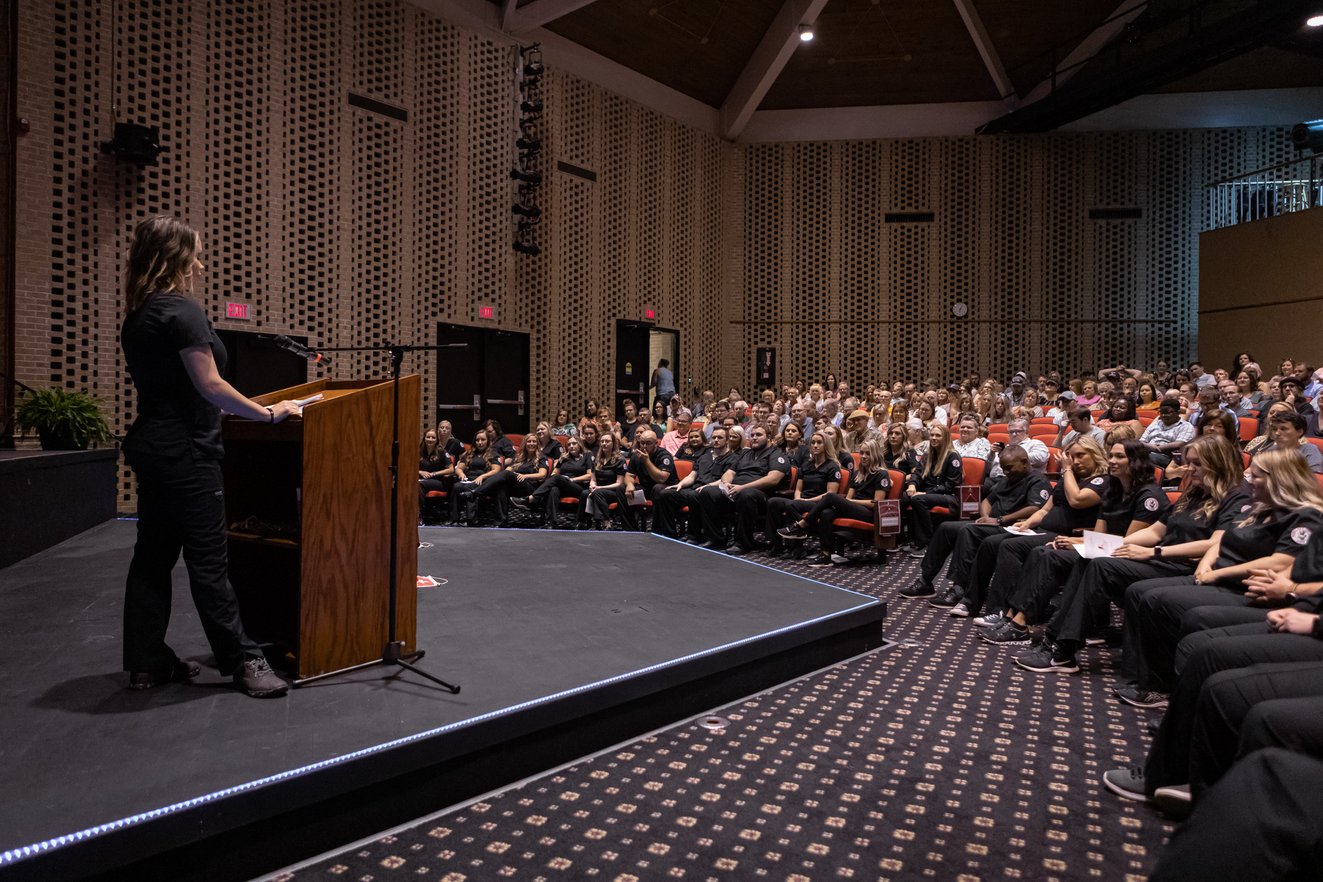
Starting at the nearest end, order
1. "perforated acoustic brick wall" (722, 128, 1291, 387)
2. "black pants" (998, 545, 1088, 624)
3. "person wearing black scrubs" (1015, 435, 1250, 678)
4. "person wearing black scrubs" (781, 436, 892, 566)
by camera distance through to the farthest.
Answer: "person wearing black scrubs" (1015, 435, 1250, 678), "black pants" (998, 545, 1088, 624), "person wearing black scrubs" (781, 436, 892, 566), "perforated acoustic brick wall" (722, 128, 1291, 387)

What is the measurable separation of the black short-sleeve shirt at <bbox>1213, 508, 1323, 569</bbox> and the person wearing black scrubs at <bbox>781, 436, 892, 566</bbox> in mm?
3099

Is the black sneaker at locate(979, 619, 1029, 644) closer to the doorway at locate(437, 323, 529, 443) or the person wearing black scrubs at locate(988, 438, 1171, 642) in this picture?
the person wearing black scrubs at locate(988, 438, 1171, 642)

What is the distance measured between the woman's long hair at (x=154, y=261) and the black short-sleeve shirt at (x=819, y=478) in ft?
17.4

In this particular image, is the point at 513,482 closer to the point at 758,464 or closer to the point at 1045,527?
the point at 758,464

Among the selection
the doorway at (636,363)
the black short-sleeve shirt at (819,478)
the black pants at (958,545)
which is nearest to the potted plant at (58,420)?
the black short-sleeve shirt at (819,478)

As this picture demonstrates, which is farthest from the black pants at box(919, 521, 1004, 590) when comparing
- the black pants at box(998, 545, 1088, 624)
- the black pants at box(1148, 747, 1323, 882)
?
the black pants at box(1148, 747, 1323, 882)

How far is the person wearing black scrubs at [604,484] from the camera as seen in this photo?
8.03 metres

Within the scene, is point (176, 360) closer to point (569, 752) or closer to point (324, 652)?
point (324, 652)

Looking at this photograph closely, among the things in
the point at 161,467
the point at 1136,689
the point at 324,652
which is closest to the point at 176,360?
the point at 161,467

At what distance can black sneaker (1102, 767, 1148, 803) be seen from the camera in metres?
2.52

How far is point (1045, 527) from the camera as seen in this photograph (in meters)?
4.68

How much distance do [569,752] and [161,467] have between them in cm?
147

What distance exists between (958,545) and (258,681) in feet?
13.1

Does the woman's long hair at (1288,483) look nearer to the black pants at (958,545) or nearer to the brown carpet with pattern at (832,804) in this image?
the brown carpet with pattern at (832,804)
